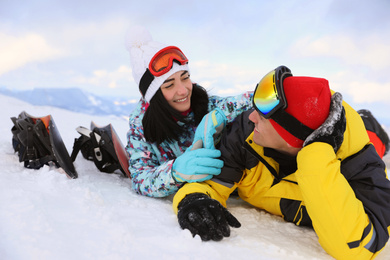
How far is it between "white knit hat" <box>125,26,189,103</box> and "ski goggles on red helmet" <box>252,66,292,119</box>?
84cm

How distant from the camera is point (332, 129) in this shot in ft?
3.98

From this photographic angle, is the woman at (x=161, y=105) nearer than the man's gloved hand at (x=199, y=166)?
No

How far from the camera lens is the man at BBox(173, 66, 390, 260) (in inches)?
46.1

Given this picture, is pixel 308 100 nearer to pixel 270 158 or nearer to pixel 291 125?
pixel 291 125

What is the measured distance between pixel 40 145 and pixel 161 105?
3.00 feet

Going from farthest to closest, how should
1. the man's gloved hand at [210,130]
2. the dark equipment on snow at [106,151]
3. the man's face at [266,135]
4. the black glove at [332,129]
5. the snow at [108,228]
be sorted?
the dark equipment on snow at [106,151]
the man's gloved hand at [210,130]
the man's face at [266,135]
the black glove at [332,129]
the snow at [108,228]

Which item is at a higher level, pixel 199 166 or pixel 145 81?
pixel 145 81

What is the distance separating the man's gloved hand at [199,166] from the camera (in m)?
1.56

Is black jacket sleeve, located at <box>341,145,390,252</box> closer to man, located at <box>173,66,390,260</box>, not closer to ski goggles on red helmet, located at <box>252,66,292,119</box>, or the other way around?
man, located at <box>173,66,390,260</box>

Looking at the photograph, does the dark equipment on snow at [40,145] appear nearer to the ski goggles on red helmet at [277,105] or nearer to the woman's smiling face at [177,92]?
the woman's smiling face at [177,92]

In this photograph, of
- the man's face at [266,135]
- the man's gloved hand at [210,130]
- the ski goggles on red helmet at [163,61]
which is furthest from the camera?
the ski goggles on red helmet at [163,61]

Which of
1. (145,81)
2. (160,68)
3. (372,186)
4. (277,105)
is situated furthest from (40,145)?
(372,186)

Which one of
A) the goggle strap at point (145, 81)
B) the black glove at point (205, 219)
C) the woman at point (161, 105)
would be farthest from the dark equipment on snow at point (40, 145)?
the black glove at point (205, 219)

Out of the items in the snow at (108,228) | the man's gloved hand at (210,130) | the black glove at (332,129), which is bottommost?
the snow at (108,228)
